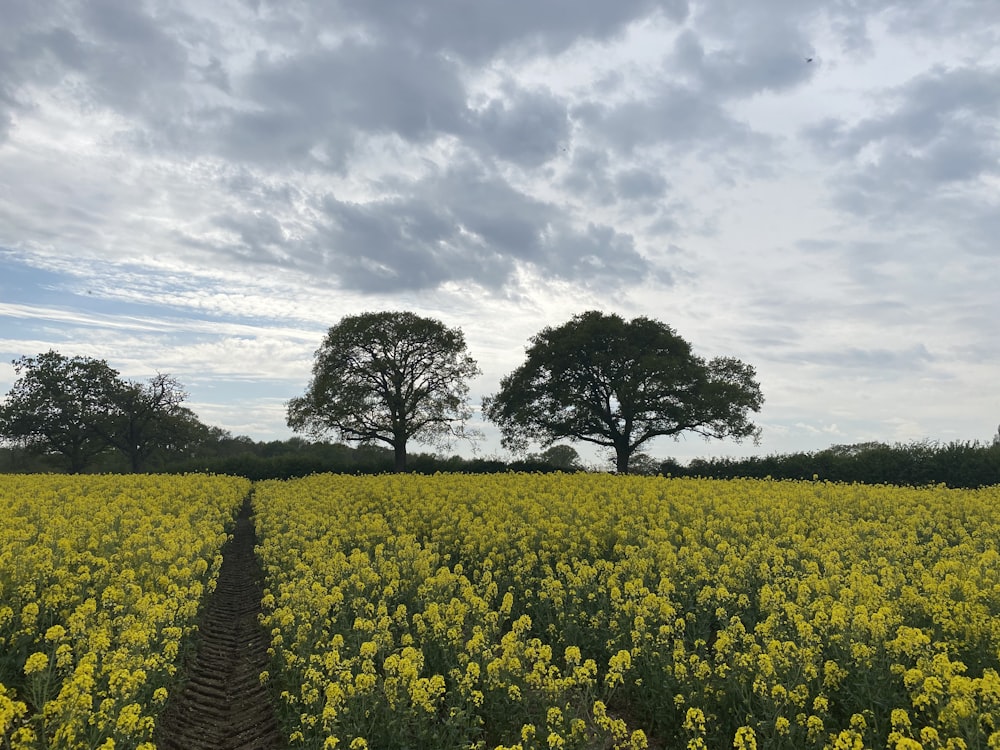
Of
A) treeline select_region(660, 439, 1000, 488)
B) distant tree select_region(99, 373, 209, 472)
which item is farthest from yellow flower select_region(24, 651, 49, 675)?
distant tree select_region(99, 373, 209, 472)

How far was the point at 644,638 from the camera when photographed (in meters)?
8.32

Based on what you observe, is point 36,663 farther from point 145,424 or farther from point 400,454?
point 145,424

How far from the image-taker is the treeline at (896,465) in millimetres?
31812

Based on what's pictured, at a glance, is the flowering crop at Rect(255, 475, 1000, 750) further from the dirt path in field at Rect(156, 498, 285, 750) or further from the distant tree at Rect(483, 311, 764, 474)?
the distant tree at Rect(483, 311, 764, 474)

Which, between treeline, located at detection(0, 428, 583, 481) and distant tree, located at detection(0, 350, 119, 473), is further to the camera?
distant tree, located at detection(0, 350, 119, 473)

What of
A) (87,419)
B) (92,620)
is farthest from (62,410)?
(92,620)

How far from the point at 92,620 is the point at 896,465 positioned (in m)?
36.8

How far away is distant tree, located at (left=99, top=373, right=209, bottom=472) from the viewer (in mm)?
70062

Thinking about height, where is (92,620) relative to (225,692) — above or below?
Answer: above

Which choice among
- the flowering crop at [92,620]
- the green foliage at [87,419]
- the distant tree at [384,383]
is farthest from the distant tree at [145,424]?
the flowering crop at [92,620]

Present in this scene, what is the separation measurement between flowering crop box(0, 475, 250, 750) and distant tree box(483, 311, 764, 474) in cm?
3868

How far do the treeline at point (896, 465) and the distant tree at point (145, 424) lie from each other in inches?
2419

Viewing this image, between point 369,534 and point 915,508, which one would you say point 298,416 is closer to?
point 369,534

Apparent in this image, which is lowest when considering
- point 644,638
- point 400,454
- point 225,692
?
point 225,692
